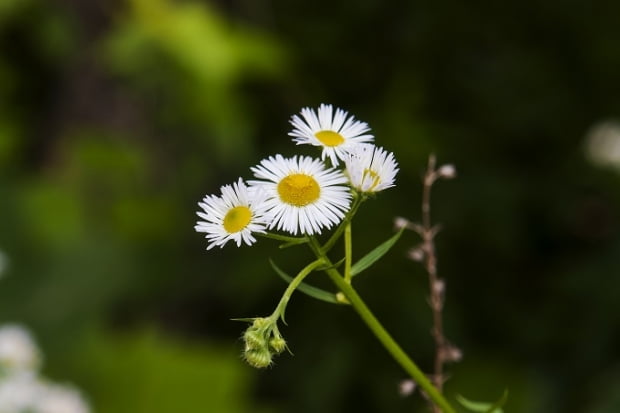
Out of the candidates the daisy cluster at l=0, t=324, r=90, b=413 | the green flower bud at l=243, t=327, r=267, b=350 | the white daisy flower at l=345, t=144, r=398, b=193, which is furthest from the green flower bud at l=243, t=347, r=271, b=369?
the daisy cluster at l=0, t=324, r=90, b=413

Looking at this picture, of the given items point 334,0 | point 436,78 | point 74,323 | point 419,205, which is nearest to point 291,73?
point 334,0

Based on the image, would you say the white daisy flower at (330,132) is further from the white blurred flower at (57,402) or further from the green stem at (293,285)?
the white blurred flower at (57,402)

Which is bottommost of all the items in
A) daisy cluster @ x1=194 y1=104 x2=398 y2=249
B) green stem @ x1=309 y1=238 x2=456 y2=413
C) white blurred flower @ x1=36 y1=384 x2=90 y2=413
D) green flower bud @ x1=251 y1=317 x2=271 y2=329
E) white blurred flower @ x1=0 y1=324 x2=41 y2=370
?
green stem @ x1=309 y1=238 x2=456 y2=413

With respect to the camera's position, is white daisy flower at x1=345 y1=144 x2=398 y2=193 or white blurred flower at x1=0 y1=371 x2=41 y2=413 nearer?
white daisy flower at x1=345 y1=144 x2=398 y2=193

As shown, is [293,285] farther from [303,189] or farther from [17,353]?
[17,353]

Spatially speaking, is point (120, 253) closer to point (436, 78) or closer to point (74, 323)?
point (74, 323)

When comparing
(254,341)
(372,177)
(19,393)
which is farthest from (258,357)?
(19,393)

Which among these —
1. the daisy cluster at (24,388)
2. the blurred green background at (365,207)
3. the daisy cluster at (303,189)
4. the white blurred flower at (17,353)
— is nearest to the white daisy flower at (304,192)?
the daisy cluster at (303,189)

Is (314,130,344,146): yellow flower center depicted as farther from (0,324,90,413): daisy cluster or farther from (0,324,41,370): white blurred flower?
(0,324,41,370): white blurred flower
